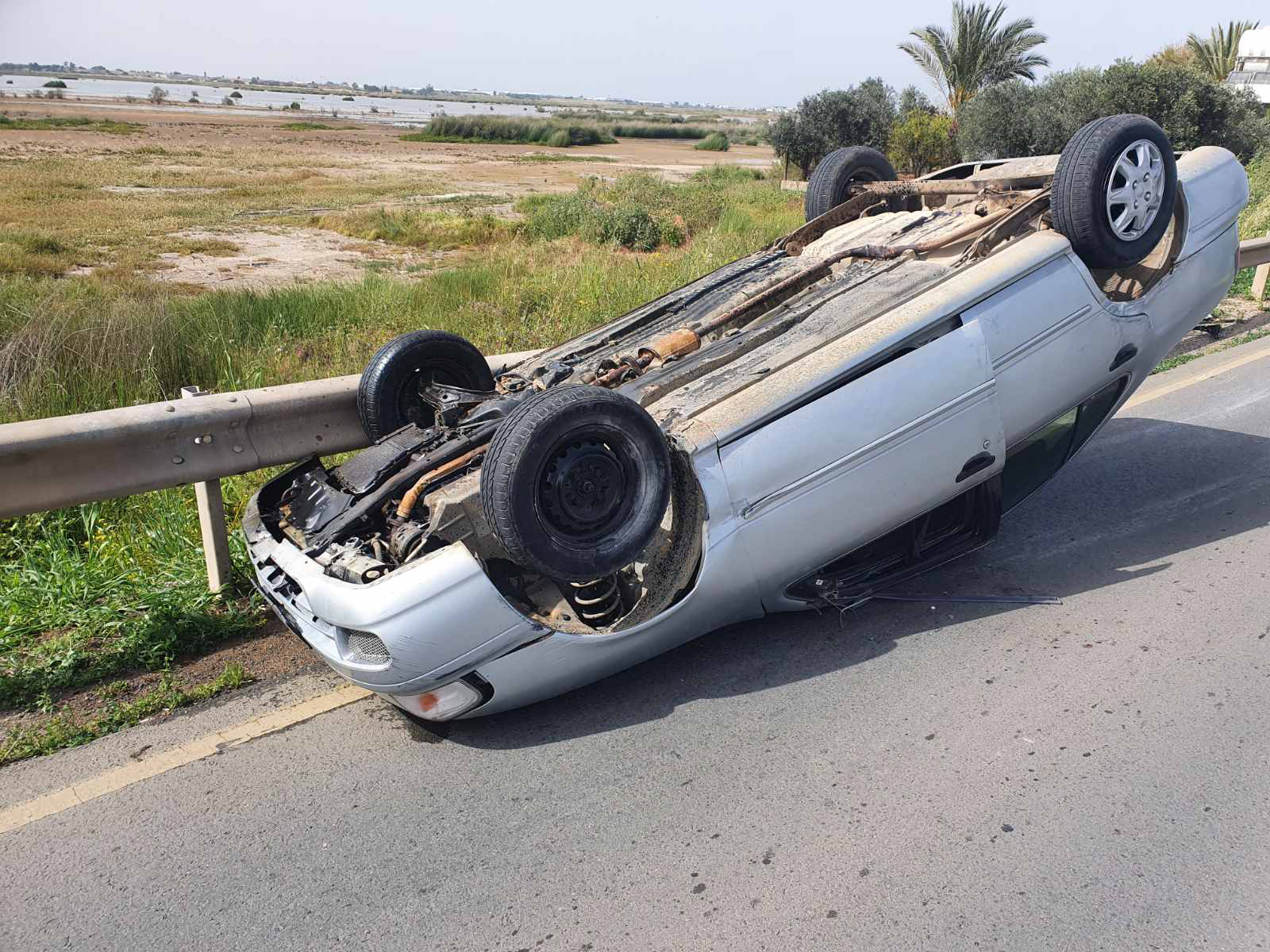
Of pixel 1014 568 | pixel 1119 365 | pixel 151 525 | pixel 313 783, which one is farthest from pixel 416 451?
pixel 1119 365

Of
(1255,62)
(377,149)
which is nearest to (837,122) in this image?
(1255,62)

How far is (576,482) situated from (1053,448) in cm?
257

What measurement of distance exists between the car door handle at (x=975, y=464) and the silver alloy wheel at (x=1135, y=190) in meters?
1.29

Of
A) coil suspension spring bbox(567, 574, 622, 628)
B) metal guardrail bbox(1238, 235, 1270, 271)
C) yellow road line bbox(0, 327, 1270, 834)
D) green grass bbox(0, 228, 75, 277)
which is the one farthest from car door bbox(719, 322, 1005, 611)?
green grass bbox(0, 228, 75, 277)

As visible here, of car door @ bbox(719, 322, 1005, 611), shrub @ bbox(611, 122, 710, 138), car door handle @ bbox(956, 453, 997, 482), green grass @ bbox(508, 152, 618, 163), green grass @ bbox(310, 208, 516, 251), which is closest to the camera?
car door @ bbox(719, 322, 1005, 611)

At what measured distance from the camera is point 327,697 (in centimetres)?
402

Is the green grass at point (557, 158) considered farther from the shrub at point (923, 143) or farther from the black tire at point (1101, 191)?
the black tire at point (1101, 191)

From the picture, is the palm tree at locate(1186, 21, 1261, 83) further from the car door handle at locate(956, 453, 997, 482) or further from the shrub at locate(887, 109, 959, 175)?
the car door handle at locate(956, 453, 997, 482)

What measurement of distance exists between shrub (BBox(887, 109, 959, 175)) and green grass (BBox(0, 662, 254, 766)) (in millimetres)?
28772

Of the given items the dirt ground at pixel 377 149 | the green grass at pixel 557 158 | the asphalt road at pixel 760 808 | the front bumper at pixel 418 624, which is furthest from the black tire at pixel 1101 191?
the green grass at pixel 557 158

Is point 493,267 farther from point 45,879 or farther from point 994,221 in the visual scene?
point 45,879

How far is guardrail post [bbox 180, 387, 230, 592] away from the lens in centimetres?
467

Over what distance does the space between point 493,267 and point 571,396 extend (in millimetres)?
10126

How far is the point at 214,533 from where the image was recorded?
4676 mm
